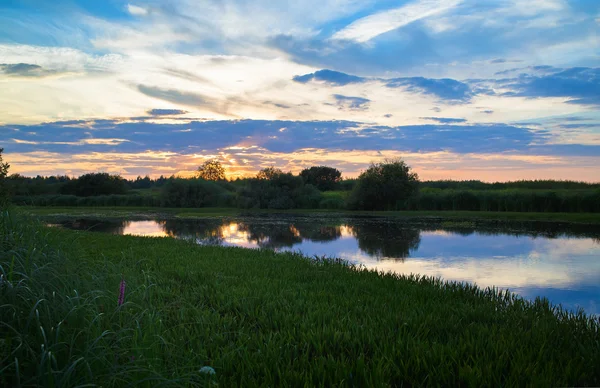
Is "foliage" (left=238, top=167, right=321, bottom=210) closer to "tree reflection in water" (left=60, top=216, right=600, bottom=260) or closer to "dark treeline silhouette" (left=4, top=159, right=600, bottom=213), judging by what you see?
"dark treeline silhouette" (left=4, top=159, right=600, bottom=213)

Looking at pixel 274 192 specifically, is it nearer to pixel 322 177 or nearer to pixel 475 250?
pixel 475 250

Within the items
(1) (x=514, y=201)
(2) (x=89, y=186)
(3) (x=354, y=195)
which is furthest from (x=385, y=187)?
(2) (x=89, y=186)

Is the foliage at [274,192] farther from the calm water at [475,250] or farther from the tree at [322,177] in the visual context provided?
the tree at [322,177]

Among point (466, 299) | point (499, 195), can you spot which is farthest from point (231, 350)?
point (499, 195)

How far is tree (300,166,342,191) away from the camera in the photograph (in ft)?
233

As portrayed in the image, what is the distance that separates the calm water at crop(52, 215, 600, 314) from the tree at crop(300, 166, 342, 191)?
46.8 m

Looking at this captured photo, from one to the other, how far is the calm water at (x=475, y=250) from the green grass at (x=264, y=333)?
317 centimetres

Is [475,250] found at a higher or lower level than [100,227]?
higher

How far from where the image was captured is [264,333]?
4.70 m

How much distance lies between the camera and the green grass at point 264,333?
9.12ft

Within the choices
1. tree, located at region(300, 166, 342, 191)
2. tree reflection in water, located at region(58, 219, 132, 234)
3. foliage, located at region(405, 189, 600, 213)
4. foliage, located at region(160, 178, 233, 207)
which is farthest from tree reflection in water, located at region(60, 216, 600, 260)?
tree, located at region(300, 166, 342, 191)

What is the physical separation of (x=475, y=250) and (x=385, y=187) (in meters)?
22.2

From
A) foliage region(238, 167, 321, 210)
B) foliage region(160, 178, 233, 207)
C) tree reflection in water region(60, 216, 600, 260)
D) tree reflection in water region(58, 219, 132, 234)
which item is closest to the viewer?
tree reflection in water region(60, 216, 600, 260)

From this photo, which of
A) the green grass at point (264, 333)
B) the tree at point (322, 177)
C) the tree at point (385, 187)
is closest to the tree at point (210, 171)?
the tree at point (322, 177)
